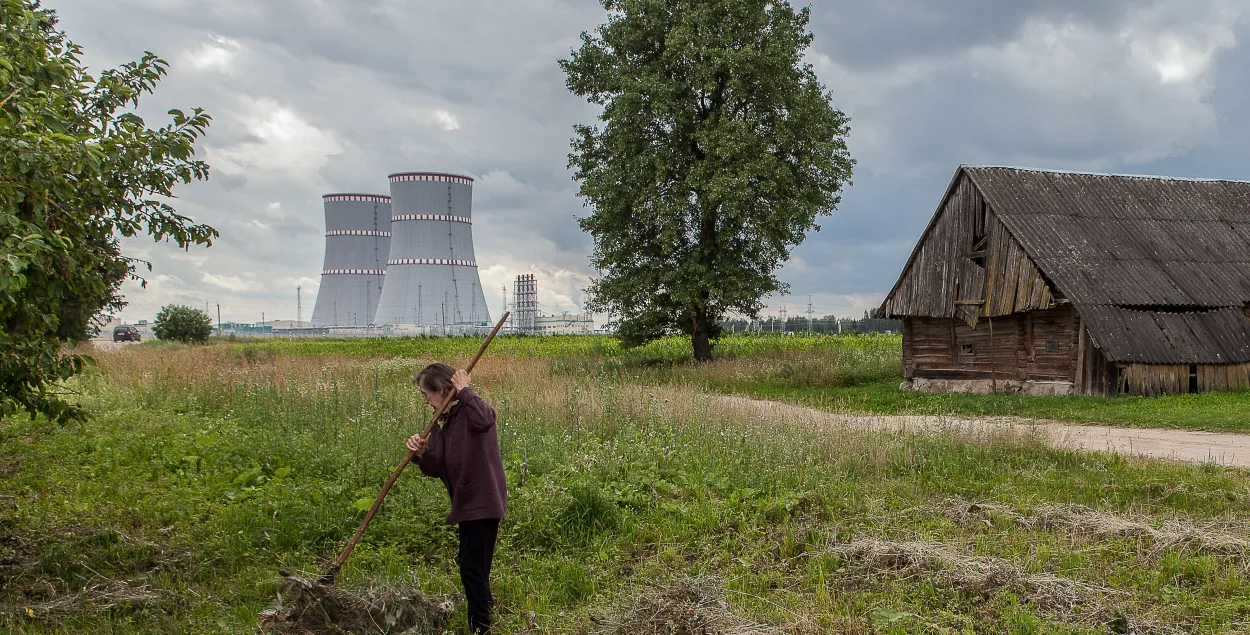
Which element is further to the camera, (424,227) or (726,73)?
(424,227)

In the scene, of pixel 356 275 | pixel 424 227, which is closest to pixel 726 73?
pixel 424 227

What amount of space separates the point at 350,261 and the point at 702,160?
1651 inches

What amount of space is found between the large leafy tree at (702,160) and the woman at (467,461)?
2110cm

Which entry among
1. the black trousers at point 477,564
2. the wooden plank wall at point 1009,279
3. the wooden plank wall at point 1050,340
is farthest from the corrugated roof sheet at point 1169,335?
the black trousers at point 477,564

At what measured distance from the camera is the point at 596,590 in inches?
266

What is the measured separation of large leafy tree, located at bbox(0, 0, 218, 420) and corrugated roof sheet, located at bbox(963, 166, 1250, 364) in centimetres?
1875

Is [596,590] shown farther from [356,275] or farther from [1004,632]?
[356,275]

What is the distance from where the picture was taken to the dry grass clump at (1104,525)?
7.23 m

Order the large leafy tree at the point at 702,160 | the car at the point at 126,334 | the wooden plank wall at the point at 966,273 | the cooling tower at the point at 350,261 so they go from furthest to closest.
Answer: the car at the point at 126,334 < the cooling tower at the point at 350,261 < the large leafy tree at the point at 702,160 < the wooden plank wall at the point at 966,273

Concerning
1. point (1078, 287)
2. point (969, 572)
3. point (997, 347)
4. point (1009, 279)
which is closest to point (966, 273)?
point (1009, 279)

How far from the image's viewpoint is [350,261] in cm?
6378

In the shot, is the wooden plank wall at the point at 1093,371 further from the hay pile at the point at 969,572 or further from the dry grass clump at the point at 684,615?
the dry grass clump at the point at 684,615

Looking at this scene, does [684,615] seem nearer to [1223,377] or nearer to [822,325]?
[1223,377]

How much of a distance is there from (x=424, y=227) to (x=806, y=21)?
28.3m
